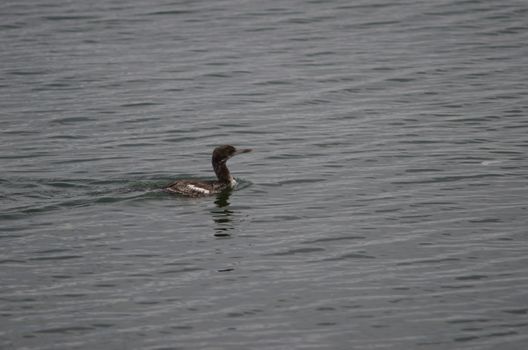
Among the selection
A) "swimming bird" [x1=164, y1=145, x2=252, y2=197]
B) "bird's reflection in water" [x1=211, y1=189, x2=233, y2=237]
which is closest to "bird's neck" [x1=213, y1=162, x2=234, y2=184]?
"swimming bird" [x1=164, y1=145, x2=252, y2=197]

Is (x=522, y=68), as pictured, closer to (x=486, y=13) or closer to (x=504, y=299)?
(x=486, y=13)

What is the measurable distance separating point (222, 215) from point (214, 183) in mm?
1295

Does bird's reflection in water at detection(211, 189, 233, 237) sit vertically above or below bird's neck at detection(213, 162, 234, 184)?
below

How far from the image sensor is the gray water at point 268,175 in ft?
37.6

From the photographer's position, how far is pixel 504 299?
11672 mm

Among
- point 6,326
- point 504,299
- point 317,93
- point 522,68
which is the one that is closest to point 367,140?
point 317,93

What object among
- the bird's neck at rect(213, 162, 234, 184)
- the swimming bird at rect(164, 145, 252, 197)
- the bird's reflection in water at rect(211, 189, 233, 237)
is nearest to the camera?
the bird's reflection in water at rect(211, 189, 233, 237)

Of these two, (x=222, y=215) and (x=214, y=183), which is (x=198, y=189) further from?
(x=222, y=215)

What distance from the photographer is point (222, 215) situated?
50.7ft

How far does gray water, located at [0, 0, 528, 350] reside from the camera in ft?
37.6

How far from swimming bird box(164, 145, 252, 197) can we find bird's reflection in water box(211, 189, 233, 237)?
14 centimetres

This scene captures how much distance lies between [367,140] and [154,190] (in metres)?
4.69

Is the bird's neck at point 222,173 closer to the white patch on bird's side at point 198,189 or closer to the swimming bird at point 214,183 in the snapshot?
the swimming bird at point 214,183

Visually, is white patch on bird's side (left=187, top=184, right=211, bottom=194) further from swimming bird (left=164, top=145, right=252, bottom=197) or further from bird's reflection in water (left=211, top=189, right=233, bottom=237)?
bird's reflection in water (left=211, top=189, right=233, bottom=237)
